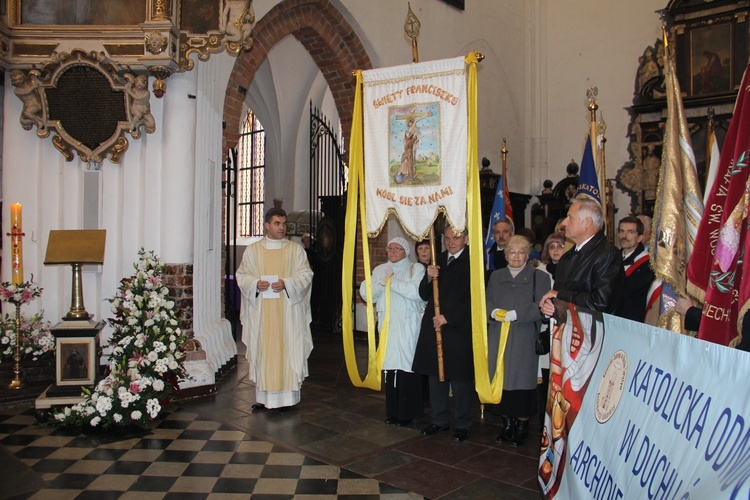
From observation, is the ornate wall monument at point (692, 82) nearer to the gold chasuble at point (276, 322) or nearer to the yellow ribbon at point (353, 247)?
the yellow ribbon at point (353, 247)

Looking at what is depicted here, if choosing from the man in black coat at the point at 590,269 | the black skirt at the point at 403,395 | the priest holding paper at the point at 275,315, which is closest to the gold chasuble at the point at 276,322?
the priest holding paper at the point at 275,315

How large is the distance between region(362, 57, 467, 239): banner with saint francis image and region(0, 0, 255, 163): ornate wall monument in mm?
1841

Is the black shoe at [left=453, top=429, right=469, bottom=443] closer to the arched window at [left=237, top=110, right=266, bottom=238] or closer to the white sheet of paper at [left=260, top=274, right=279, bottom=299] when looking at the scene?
the white sheet of paper at [left=260, top=274, right=279, bottom=299]

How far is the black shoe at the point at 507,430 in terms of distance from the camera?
16.1ft

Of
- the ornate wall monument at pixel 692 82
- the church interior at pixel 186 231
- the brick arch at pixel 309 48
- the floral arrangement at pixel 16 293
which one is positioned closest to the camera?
the church interior at pixel 186 231

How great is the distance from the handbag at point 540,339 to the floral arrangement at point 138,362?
9.82 feet

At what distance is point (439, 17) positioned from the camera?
1093cm

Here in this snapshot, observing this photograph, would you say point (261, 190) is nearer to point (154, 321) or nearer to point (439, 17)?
point (439, 17)

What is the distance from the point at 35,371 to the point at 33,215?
152 centimetres

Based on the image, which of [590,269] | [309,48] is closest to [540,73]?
[309,48]

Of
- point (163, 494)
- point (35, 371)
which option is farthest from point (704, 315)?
point (35, 371)

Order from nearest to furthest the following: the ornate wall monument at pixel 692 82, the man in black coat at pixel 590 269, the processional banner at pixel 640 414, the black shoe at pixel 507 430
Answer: the processional banner at pixel 640 414 → the man in black coat at pixel 590 269 → the black shoe at pixel 507 430 → the ornate wall monument at pixel 692 82

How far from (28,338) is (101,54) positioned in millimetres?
2737

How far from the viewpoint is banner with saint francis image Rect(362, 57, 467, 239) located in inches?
190
